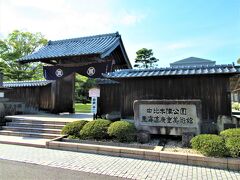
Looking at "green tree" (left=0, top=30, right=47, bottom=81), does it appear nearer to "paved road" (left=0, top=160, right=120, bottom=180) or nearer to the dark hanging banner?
the dark hanging banner

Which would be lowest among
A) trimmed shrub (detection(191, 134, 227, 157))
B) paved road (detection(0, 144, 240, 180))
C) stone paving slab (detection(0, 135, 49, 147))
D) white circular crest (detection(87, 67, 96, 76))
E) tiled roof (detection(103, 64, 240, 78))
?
paved road (detection(0, 144, 240, 180))

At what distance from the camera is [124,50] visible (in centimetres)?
1569

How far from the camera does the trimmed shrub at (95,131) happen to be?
27.4 feet

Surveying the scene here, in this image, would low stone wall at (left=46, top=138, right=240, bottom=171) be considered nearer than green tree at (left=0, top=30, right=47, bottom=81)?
Yes

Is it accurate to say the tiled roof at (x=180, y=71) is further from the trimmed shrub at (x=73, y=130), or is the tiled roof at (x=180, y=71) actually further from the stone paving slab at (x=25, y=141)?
the stone paving slab at (x=25, y=141)

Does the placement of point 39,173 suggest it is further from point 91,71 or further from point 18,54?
point 18,54

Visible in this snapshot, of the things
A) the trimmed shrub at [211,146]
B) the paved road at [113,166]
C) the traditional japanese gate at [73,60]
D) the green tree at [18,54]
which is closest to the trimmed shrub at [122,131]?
the paved road at [113,166]

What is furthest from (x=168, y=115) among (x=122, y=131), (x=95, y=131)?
(x=95, y=131)

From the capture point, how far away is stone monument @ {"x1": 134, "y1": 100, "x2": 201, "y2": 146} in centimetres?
780

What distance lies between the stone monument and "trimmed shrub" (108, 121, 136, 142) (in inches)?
22.8

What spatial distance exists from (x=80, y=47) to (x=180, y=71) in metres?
7.69

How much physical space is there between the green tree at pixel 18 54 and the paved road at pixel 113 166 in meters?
18.3

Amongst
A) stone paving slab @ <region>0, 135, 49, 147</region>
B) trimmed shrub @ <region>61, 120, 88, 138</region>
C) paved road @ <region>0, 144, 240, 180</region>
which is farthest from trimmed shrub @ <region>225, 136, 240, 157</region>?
stone paving slab @ <region>0, 135, 49, 147</region>

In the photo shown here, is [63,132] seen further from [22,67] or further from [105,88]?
[22,67]
